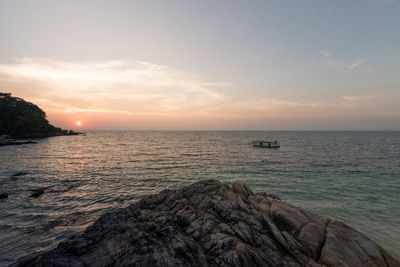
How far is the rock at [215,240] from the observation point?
4.63 metres

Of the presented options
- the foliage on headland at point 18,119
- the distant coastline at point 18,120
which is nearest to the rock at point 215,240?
the distant coastline at point 18,120

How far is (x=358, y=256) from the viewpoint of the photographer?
19.5 feet

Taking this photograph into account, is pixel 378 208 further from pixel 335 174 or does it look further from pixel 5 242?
pixel 5 242

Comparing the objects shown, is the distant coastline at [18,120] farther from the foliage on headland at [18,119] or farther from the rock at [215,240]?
the rock at [215,240]

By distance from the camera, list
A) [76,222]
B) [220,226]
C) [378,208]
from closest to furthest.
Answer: [220,226] → [76,222] → [378,208]

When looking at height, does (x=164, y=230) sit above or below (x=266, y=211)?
above

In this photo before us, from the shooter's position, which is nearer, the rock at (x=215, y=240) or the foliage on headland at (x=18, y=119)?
the rock at (x=215, y=240)

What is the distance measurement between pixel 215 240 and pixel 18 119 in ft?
402

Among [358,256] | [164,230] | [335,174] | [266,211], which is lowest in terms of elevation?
[335,174]

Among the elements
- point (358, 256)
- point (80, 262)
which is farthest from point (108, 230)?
point (358, 256)

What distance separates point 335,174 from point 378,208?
11659 millimetres

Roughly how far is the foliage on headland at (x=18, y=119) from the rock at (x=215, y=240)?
117 meters

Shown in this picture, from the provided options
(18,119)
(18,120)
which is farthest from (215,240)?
(18,119)

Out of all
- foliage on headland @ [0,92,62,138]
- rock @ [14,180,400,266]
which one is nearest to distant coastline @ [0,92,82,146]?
foliage on headland @ [0,92,62,138]
